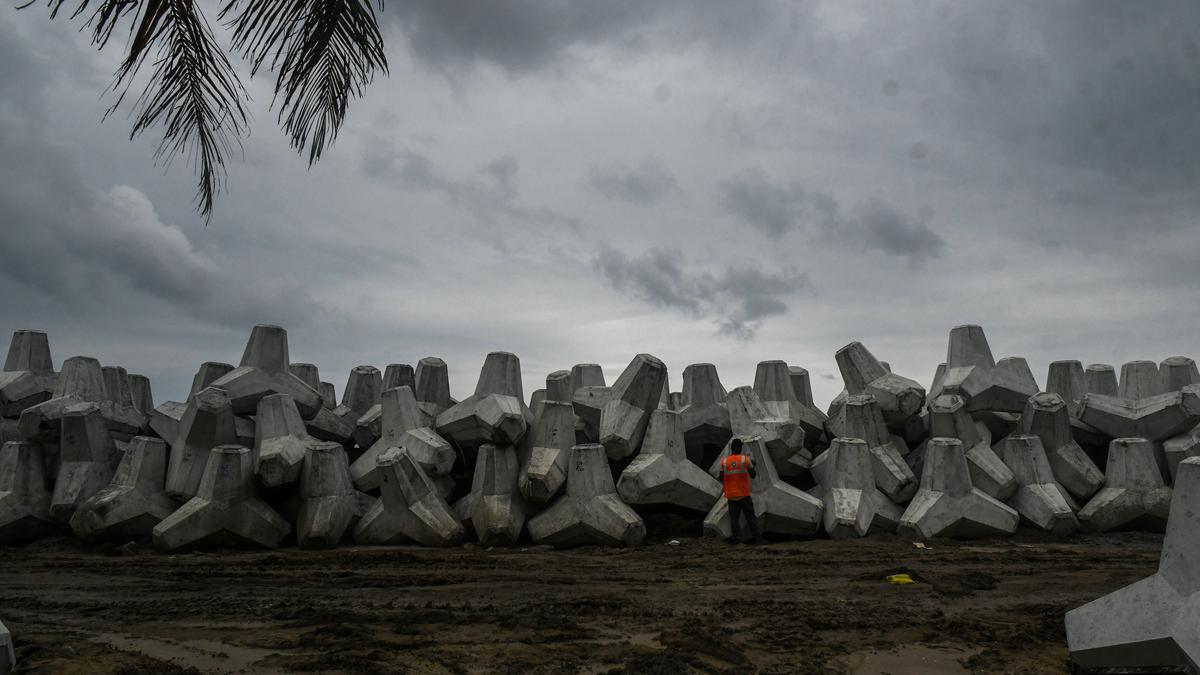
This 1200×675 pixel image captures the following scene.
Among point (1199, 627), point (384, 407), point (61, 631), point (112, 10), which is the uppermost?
point (112, 10)

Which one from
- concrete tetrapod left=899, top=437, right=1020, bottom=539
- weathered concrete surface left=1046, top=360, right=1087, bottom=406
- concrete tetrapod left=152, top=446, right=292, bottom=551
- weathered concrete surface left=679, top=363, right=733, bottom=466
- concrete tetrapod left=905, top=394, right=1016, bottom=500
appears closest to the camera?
concrete tetrapod left=152, top=446, right=292, bottom=551

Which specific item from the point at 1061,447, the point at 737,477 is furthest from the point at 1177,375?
the point at 737,477

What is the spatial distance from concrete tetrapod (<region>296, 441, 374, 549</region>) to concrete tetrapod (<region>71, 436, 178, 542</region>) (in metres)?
1.39

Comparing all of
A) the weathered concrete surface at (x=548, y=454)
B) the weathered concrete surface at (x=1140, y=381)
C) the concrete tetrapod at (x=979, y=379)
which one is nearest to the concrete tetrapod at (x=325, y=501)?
the weathered concrete surface at (x=548, y=454)

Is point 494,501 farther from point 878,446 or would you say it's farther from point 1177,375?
point 1177,375

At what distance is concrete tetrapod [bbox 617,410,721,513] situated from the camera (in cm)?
823

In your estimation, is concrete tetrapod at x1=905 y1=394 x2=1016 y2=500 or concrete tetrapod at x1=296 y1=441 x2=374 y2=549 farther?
concrete tetrapod at x1=905 y1=394 x2=1016 y2=500

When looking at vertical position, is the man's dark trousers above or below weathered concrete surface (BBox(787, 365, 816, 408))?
below

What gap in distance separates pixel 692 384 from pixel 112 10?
661cm

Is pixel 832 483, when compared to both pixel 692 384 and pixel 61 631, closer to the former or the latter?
pixel 692 384

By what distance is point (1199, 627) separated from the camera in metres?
3.66

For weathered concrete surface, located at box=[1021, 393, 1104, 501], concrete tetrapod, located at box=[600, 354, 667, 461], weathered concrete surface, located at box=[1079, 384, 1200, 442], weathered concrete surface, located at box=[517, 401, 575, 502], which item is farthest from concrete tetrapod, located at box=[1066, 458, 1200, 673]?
weathered concrete surface, located at box=[1079, 384, 1200, 442]

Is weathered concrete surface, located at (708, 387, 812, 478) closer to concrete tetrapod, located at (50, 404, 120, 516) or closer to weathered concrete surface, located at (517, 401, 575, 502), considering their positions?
weathered concrete surface, located at (517, 401, 575, 502)

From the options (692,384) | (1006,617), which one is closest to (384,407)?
(692,384)
